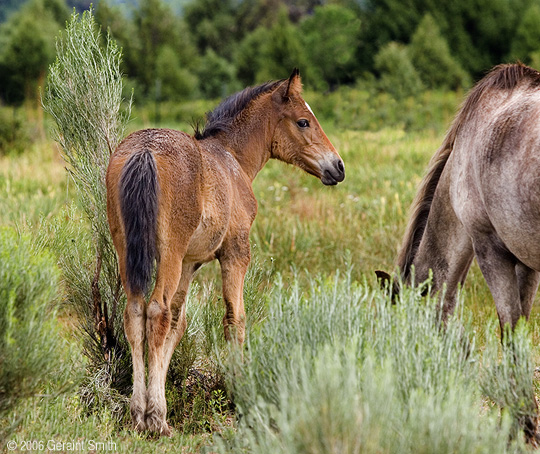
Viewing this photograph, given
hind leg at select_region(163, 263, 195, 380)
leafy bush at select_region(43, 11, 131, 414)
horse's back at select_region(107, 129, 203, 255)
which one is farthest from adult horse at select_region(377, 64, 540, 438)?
leafy bush at select_region(43, 11, 131, 414)

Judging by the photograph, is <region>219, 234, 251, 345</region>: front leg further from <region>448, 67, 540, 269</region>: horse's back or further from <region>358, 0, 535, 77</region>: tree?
<region>358, 0, 535, 77</region>: tree

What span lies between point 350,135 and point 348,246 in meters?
11.7

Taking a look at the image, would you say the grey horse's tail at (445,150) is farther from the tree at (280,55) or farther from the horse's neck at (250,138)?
the tree at (280,55)

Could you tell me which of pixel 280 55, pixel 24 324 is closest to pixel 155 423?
pixel 24 324

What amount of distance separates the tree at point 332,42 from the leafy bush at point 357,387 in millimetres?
32217

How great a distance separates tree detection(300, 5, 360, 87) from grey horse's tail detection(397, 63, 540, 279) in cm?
3038

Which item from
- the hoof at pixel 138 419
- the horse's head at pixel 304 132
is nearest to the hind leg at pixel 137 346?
the hoof at pixel 138 419

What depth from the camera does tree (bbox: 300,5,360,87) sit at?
36500 millimetres

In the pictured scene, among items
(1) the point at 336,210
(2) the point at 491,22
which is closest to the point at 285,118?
(1) the point at 336,210

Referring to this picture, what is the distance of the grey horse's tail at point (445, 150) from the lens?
4.70 meters

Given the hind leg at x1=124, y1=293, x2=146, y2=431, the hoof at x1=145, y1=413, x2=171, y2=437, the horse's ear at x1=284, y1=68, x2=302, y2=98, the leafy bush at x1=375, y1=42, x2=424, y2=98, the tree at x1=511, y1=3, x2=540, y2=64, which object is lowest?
the hoof at x1=145, y1=413, x2=171, y2=437

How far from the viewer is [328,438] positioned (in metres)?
2.68

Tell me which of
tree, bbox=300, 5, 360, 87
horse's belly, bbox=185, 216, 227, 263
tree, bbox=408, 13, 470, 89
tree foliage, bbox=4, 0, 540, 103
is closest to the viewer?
horse's belly, bbox=185, 216, 227, 263

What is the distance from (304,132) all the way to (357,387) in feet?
8.19
